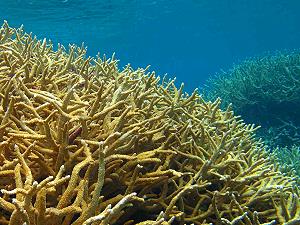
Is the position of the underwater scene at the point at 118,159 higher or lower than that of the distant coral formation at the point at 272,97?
lower

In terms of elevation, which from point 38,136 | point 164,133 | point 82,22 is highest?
point 82,22

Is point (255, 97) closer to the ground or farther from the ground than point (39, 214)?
farther from the ground

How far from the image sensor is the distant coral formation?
10750 millimetres

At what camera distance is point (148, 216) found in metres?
2.62

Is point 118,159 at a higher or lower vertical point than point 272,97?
lower

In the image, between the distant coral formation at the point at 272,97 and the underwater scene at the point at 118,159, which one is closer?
the underwater scene at the point at 118,159

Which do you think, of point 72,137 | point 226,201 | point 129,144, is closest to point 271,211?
point 226,201

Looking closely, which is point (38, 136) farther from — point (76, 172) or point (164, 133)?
point (164, 133)

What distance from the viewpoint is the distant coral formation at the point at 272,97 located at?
10.8 m

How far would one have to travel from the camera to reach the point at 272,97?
11.2 metres

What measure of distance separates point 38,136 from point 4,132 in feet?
1.08

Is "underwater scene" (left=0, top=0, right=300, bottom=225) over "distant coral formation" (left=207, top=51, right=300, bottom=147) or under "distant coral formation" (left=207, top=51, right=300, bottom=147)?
under

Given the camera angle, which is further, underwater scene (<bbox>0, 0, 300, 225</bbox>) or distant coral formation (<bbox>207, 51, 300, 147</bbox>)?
distant coral formation (<bbox>207, 51, 300, 147</bbox>)

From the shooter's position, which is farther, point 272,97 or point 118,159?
point 272,97
